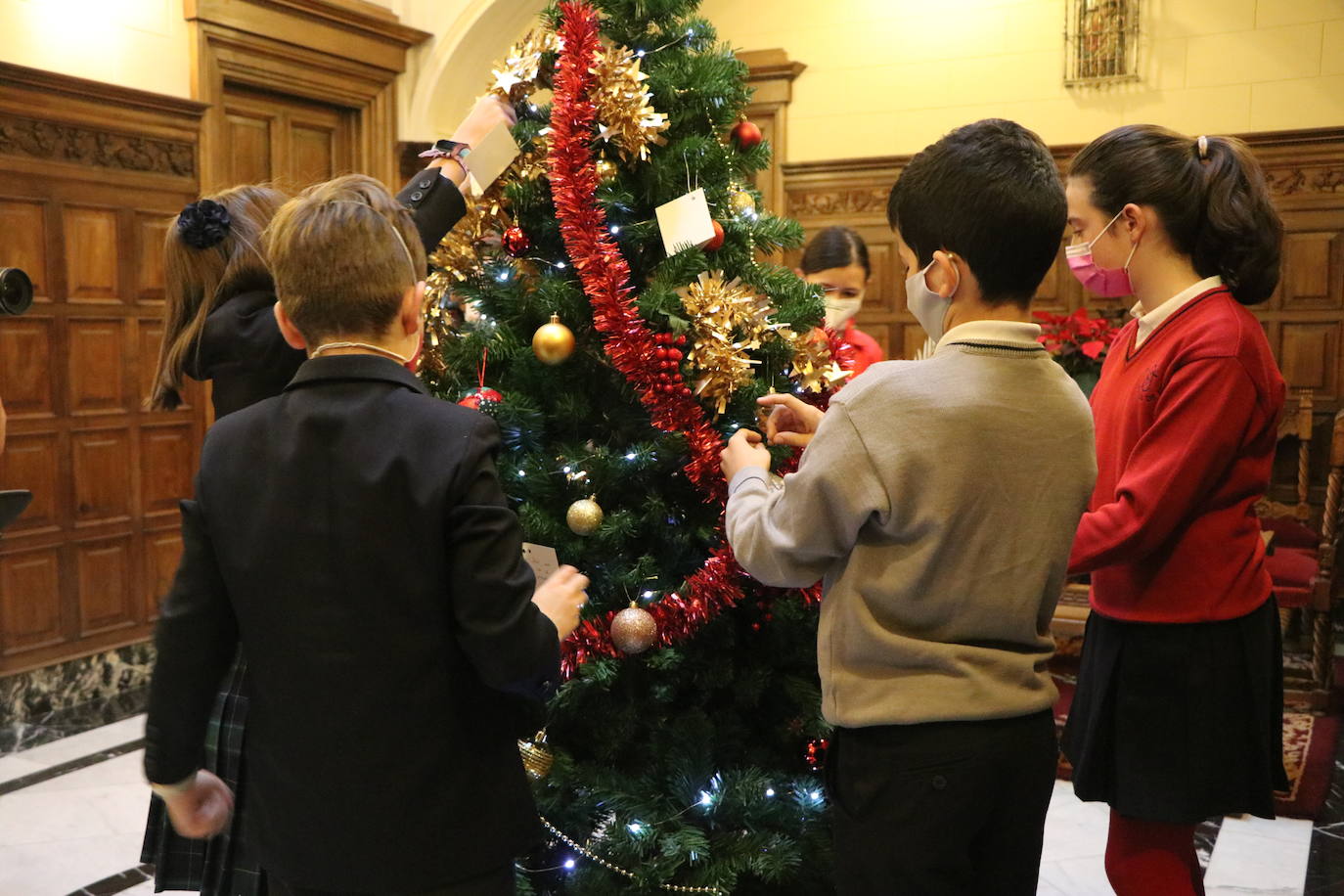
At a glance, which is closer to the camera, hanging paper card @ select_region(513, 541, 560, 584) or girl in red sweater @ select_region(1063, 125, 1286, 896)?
girl in red sweater @ select_region(1063, 125, 1286, 896)

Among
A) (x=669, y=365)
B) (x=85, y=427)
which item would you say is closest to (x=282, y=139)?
(x=85, y=427)

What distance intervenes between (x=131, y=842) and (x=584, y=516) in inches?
74.3

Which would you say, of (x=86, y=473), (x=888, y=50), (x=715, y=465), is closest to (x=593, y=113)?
(x=715, y=465)

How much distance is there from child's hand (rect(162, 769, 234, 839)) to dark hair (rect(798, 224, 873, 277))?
9.07 feet

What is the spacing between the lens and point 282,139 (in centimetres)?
512

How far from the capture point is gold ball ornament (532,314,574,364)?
1.92 meters

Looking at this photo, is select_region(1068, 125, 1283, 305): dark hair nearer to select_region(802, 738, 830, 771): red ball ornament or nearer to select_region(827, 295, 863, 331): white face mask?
select_region(802, 738, 830, 771): red ball ornament

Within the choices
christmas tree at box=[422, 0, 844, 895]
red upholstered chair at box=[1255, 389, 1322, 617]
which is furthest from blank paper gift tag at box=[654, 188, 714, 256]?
red upholstered chair at box=[1255, 389, 1322, 617]

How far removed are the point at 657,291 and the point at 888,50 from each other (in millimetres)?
4427

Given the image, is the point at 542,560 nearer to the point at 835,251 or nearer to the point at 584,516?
the point at 584,516

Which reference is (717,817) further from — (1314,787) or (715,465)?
(1314,787)

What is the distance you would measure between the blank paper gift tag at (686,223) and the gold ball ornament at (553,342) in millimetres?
238

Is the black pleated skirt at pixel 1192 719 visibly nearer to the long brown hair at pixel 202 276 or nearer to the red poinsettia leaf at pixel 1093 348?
the long brown hair at pixel 202 276

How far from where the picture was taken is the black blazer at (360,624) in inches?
46.7
